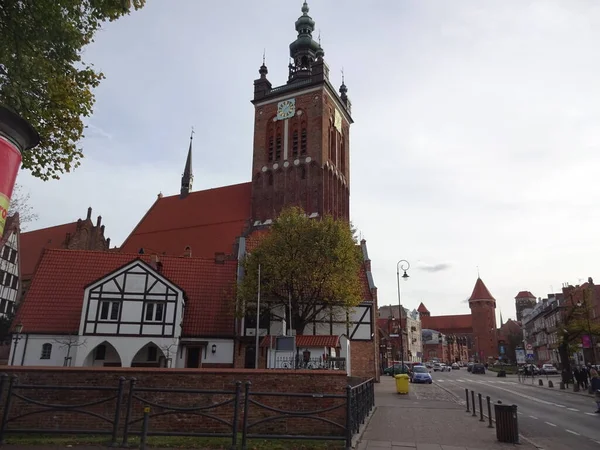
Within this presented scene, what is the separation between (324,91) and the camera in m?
46.3

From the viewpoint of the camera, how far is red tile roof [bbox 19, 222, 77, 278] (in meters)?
53.4

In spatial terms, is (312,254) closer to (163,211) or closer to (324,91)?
(324,91)

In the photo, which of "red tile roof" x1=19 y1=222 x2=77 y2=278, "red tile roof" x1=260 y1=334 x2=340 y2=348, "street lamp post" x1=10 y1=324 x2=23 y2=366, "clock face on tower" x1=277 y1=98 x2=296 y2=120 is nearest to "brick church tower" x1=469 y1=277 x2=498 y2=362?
"clock face on tower" x1=277 y1=98 x2=296 y2=120

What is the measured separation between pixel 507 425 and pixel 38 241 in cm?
5760

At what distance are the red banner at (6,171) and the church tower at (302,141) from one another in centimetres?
3714

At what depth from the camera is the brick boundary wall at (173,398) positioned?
10883mm

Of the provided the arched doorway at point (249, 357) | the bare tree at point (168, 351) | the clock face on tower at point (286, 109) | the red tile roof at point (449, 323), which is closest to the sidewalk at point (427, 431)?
the arched doorway at point (249, 357)

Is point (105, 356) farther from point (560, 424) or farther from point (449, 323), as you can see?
point (449, 323)

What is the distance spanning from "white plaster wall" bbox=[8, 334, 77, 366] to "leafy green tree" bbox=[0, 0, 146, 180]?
15388 mm

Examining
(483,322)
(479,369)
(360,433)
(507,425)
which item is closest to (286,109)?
(360,433)

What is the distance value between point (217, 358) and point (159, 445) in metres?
18.3

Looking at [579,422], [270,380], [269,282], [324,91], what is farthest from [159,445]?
[324,91]

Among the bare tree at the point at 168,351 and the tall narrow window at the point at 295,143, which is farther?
the tall narrow window at the point at 295,143

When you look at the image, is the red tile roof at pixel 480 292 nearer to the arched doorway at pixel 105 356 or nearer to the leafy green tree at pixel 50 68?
the arched doorway at pixel 105 356
